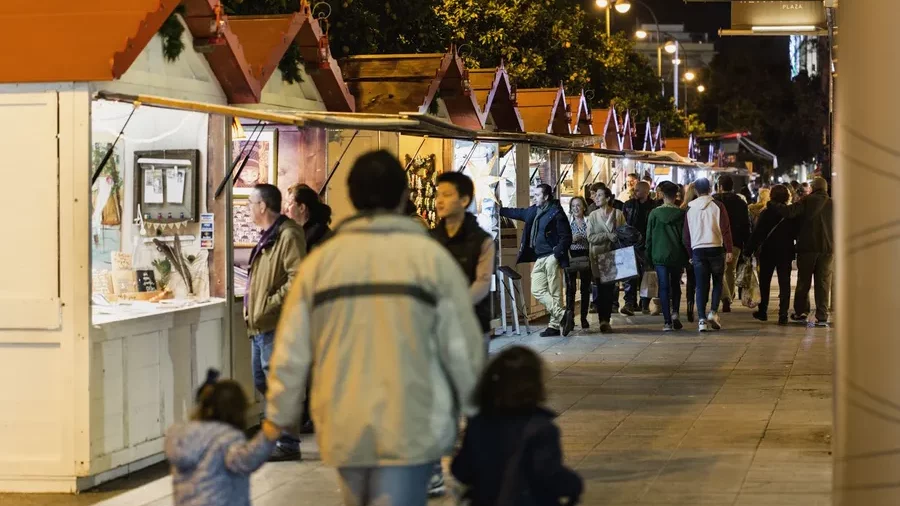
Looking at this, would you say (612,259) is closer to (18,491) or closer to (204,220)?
(204,220)

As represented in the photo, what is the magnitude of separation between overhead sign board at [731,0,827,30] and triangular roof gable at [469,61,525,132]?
3.31 m

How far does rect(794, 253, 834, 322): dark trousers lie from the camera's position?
1805 cm

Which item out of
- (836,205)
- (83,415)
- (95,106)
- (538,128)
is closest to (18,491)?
(83,415)

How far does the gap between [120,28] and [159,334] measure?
6.88 feet

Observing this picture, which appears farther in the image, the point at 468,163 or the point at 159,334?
the point at 468,163

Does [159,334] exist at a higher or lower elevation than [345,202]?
lower

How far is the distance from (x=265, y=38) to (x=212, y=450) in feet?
21.9

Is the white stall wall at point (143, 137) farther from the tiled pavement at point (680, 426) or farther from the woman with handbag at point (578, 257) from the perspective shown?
the woman with handbag at point (578, 257)

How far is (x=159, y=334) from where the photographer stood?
30.7 feet

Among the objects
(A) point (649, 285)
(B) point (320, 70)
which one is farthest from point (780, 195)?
(B) point (320, 70)

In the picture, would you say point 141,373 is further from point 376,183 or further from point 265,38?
point 376,183

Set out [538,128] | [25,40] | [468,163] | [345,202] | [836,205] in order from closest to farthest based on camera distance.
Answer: [836,205]
[25,40]
[345,202]
[468,163]
[538,128]

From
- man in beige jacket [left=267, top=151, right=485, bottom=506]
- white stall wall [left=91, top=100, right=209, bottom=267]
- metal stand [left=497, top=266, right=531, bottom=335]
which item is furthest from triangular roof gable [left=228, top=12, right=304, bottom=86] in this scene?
man in beige jacket [left=267, top=151, right=485, bottom=506]

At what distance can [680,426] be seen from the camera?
34.9ft
